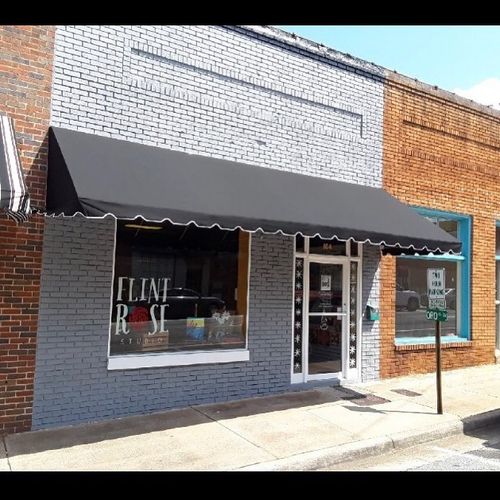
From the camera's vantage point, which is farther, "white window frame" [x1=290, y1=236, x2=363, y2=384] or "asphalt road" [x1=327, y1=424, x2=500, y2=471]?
"white window frame" [x1=290, y1=236, x2=363, y2=384]

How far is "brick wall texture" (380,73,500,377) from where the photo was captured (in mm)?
9086

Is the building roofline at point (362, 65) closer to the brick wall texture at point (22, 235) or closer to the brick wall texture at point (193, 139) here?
the brick wall texture at point (193, 139)

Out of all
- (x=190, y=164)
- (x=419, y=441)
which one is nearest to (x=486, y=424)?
(x=419, y=441)

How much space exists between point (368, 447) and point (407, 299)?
14.4 ft

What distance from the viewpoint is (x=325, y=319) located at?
27.2 ft

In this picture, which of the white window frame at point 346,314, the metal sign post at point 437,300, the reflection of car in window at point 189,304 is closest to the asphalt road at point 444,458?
the metal sign post at point 437,300

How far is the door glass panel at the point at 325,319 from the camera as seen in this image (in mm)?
8117

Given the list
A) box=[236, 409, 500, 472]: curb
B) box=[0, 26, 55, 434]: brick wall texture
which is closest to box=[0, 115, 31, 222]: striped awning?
box=[0, 26, 55, 434]: brick wall texture

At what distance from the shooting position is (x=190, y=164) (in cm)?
641

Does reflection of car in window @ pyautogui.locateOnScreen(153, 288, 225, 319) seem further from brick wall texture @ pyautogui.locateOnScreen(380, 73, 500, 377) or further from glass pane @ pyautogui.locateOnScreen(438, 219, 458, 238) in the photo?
glass pane @ pyautogui.locateOnScreen(438, 219, 458, 238)

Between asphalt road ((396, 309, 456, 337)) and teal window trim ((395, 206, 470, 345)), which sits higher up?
teal window trim ((395, 206, 470, 345))

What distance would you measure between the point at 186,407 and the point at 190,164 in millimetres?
3222

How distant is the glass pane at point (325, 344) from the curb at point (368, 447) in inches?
89.2

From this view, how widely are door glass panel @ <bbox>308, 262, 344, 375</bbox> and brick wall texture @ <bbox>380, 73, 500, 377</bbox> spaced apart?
0.93 metres
